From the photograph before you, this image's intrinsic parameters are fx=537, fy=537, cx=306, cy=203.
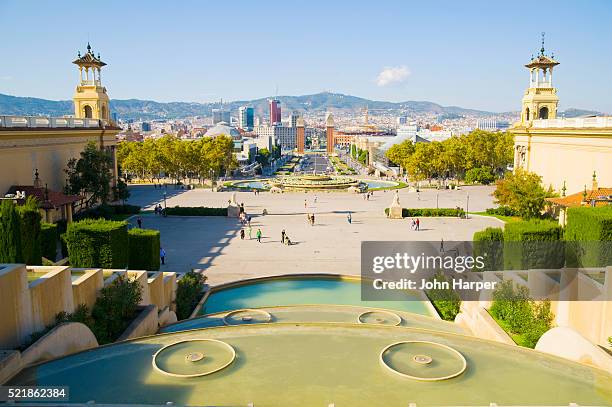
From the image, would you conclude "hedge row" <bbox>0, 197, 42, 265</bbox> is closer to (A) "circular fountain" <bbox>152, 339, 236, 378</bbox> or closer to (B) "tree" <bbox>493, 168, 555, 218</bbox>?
(A) "circular fountain" <bbox>152, 339, 236, 378</bbox>

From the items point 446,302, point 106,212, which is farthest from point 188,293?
point 106,212

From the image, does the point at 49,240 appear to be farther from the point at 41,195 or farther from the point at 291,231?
the point at 291,231

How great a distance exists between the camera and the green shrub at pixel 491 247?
23.0m

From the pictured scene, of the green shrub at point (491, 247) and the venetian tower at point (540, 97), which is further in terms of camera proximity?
the venetian tower at point (540, 97)

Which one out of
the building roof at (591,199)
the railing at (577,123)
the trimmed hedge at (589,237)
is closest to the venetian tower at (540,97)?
the railing at (577,123)

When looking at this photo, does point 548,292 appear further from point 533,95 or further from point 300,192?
point 300,192

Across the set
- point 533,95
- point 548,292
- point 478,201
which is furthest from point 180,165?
point 548,292

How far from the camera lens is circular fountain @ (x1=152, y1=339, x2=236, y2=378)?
9711 mm

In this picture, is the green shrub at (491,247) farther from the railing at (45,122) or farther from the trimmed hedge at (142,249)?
the railing at (45,122)

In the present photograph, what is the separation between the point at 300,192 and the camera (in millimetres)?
63625

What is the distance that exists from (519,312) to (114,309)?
12013mm

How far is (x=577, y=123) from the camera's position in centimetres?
4097

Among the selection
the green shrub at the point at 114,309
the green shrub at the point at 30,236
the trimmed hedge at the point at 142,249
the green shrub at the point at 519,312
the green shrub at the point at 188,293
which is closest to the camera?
the green shrub at the point at 114,309

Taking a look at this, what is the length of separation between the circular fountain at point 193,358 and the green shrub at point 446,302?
11091 millimetres
